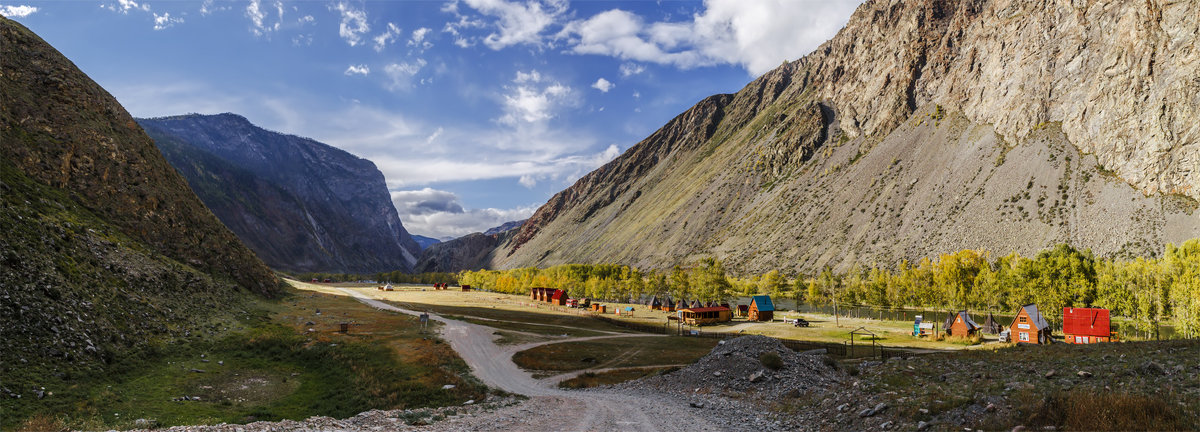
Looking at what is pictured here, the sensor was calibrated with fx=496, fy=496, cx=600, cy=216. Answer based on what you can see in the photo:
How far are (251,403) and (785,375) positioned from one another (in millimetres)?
34751

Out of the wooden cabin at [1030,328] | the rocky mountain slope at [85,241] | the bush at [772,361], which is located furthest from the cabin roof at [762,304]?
the rocky mountain slope at [85,241]

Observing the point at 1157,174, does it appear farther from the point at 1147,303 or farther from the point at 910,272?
the point at 1147,303

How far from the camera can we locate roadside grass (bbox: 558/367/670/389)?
40.9 meters

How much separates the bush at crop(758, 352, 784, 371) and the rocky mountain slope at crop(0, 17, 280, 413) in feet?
134

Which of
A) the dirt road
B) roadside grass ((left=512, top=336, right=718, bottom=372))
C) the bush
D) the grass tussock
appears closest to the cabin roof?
roadside grass ((left=512, top=336, right=718, bottom=372))

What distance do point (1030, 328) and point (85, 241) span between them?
11069cm

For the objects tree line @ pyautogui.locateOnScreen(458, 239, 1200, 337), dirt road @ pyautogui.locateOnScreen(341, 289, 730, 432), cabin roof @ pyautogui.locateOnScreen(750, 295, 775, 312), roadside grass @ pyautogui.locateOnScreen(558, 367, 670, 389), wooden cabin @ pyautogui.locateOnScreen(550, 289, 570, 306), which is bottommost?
wooden cabin @ pyautogui.locateOnScreen(550, 289, 570, 306)

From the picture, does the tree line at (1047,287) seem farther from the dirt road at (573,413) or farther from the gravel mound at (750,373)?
the dirt road at (573,413)

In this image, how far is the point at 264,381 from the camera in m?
37.9

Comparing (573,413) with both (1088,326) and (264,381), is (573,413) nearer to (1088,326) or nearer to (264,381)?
(264,381)

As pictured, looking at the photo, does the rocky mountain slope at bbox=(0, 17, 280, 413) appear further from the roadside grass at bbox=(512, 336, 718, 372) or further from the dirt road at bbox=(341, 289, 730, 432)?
the roadside grass at bbox=(512, 336, 718, 372)

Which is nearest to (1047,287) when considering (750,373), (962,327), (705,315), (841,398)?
(962,327)

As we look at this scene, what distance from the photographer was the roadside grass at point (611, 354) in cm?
5036

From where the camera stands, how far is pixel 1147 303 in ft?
245
